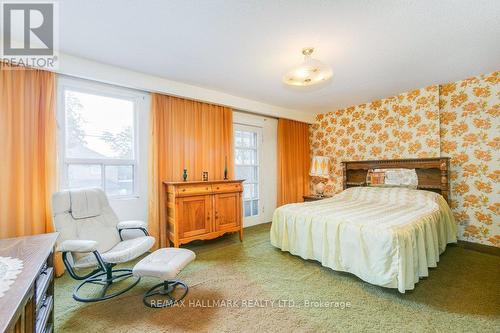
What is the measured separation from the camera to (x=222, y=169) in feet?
12.9

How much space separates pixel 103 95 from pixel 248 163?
8.80 ft

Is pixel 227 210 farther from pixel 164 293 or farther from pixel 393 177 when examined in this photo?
pixel 393 177

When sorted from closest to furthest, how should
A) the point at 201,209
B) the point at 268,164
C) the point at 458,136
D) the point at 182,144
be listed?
the point at 201,209
the point at 458,136
the point at 182,144
the point at 268,164

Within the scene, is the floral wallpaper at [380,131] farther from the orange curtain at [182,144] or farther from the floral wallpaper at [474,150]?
the orange curtain at [182,144]

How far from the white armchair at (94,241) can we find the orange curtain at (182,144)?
2.44 feet

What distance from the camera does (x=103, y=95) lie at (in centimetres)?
296

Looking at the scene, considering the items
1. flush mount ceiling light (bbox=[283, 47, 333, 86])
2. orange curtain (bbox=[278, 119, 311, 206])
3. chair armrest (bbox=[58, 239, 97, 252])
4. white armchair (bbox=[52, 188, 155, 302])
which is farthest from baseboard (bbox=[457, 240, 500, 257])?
chair armrest (bbox=[58, 239, 97, 252])

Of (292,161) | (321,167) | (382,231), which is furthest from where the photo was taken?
(292,161)

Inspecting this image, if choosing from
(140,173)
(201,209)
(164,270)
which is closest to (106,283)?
(164,270)

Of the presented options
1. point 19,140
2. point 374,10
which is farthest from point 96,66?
point 374,10

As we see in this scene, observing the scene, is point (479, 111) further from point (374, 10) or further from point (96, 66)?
point (96, 66)

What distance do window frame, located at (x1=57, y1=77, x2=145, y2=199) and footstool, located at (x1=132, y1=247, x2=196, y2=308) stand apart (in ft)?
4.74

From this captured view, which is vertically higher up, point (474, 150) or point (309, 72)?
point (309, 72)

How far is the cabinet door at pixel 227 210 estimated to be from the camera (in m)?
3.36
